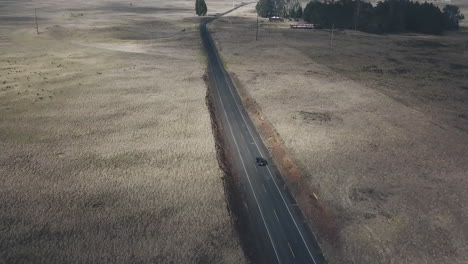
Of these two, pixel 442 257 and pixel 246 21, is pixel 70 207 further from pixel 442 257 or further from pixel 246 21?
pixel 246 21

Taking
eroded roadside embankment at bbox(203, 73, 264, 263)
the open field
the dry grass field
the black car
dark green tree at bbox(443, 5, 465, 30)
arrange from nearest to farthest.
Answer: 1. the dry grass field
2. eroded roadside embankment at bbox(203, 73, 264, 263)
3. the open field
4. the black car
5. dark green tree at bbox(443, 5, 465, 30)

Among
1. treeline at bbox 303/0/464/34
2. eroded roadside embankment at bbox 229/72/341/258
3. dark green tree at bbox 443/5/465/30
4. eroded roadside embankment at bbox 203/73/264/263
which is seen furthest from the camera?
dark green tree at bbox 443/5/465/30

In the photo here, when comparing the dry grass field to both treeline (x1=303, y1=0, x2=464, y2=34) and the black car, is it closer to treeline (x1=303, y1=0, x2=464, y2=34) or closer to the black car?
the black car

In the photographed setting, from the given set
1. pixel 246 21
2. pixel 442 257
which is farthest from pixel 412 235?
pixel 246 21

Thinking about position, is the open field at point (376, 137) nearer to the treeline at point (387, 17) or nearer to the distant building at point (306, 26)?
the treeline at point (387, 17)

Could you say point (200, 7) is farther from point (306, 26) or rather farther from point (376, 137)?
point (376, 137)

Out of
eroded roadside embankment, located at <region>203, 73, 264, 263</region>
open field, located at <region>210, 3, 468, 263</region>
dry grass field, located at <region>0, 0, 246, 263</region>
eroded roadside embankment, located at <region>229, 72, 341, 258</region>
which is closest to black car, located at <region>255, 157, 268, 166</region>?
eroded roadside embankment, located at <region>229, 72, 341, 258</region>

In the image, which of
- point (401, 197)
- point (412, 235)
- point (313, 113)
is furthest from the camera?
point (313, 113)
